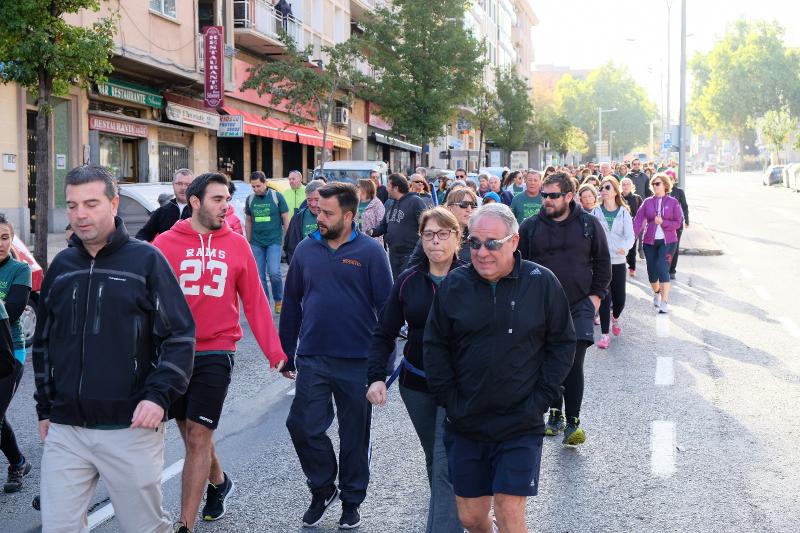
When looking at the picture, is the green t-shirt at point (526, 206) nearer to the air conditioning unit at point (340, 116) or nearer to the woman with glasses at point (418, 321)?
the woman with glasses at point (418, 321)

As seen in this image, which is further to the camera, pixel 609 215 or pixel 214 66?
pixel 214 66

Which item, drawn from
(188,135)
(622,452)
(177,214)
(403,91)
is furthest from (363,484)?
(403,91)

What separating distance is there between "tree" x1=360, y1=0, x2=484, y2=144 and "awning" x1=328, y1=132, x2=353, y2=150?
6.85 ft

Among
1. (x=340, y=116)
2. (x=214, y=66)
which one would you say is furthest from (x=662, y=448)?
(x=340, y=116)

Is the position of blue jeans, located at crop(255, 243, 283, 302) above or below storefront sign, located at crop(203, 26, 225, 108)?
below

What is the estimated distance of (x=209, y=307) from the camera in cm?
496

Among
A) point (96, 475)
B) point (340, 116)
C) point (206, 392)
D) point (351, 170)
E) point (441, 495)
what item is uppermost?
point (340, 116)

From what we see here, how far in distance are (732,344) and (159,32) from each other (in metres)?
17.3

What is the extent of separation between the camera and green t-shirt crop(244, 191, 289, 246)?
12.6m

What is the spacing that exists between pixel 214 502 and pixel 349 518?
72 centimetres

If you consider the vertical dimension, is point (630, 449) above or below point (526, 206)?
below

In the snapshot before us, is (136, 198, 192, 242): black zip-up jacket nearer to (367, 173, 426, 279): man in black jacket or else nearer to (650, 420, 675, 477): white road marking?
(367, 173, 426, 279): man in black jacket

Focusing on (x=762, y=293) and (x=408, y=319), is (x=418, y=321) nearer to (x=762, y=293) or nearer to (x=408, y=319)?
(x=408, y=319)

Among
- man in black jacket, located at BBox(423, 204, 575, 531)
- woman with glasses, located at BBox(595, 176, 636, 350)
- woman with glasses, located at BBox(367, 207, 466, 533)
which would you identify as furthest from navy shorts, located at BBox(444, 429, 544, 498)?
woman with glasses, located at BBox(595, 176, 636, 350)
